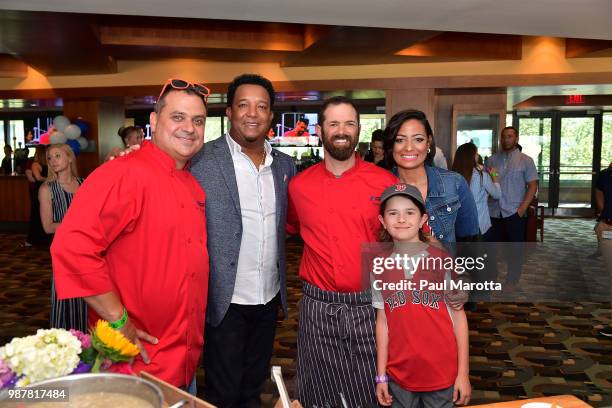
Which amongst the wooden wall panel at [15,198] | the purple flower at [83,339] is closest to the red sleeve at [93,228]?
the purple flower at [83,339]

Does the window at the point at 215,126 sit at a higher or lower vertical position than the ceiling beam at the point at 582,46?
lower

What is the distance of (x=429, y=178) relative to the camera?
7.47 feet

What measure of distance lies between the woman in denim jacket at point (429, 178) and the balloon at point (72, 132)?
7884mm

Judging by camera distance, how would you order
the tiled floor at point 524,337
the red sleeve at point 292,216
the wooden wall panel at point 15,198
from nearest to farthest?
the red sleeve at point 292,216, the tiled floor at point 524,337, the wooden wall panel at point 15,198

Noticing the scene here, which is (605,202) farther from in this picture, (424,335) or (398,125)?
(424,335)

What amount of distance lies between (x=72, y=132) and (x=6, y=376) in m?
8.77

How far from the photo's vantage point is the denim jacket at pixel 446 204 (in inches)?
88.6

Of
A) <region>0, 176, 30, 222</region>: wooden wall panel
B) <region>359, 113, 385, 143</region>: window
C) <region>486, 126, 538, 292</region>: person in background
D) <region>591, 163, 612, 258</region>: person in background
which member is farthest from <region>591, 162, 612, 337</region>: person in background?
<region>0, 176, 30, 222</region>: wooden wall panel

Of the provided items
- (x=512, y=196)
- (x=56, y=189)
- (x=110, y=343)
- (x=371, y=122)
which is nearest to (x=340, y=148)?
(x=110, y=343)

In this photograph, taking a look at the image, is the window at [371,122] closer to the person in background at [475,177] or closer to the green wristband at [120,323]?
the person in background at [475,177]

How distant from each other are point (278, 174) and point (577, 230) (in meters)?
10.0

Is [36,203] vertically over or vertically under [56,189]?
under

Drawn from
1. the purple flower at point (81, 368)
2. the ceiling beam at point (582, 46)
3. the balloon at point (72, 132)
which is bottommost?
the purple flower at point (81, 368)

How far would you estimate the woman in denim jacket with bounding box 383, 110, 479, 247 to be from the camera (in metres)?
2.20
